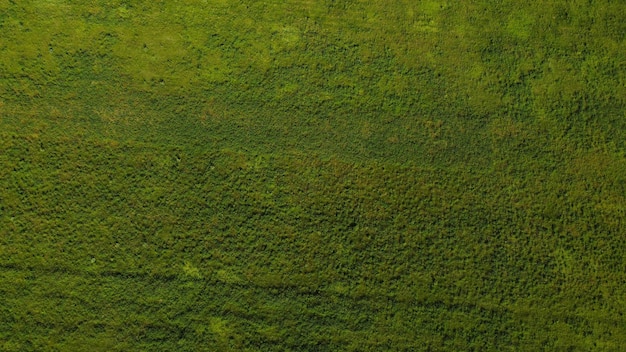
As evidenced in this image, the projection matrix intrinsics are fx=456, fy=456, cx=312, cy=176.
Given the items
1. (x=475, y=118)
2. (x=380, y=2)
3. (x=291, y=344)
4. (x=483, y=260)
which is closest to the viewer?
(x=291, y=344)

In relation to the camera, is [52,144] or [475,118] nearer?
[52,144]

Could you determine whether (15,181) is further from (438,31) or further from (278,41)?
(438,31)

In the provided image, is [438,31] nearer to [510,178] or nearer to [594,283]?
[510,178]

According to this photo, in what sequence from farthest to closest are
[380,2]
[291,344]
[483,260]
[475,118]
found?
[380,2] < [475,118] < [483,260] < [291,344]

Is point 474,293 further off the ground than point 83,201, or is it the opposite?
point 83,201

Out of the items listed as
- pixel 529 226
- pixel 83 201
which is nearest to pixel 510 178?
pixel 529 226

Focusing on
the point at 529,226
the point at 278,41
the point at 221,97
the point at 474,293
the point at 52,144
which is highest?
the point at 278,41

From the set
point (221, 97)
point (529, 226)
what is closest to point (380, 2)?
point (221, 97)
